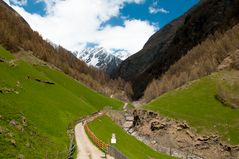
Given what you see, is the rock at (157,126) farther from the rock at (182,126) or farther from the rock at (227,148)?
the rock at (227,148)

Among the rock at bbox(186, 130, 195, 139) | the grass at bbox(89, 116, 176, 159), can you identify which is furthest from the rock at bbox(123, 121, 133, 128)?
the grass at bbox(89, 116, 176, 159)

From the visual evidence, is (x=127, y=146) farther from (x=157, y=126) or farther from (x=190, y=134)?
(x=157, y=126)

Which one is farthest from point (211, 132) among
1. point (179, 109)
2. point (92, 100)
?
point (92, 100)

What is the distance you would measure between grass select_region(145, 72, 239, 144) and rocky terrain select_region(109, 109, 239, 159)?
178 cm

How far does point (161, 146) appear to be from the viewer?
97625 mm

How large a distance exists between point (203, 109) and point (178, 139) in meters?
12.6

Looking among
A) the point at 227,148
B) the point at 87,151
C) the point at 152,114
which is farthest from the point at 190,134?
the point at 87,151

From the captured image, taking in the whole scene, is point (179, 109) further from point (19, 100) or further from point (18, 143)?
point (18, 143)

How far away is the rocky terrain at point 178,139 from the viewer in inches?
3442

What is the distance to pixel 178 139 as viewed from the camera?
97.2m

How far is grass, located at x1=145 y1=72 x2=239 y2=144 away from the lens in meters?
90.1

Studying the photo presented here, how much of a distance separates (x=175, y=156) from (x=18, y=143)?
62.4 m

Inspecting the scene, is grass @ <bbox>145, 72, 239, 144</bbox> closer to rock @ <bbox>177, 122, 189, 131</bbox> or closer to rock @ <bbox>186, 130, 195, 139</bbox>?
rock @ <bbox>177, 122, 189, 131</bbox>

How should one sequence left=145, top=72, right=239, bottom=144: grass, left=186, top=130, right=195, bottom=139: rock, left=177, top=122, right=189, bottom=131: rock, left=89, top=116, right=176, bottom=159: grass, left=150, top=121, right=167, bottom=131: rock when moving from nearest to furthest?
1. left=89, top=116, right=176, bottom=159: grass
2. left=145, top=72, right=239, bottom=144: grass
3. left=186, top=130, right=195, bottom=139: rock
4. left=177, top=122, right=189, bottom=131: rock
5. left=150, top=121, right=167, bottom=131: rock
